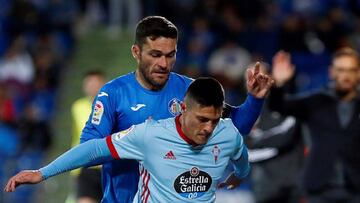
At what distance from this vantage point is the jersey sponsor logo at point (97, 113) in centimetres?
566

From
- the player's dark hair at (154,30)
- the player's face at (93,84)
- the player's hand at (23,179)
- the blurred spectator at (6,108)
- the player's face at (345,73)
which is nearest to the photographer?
the player's hand at (23,179)

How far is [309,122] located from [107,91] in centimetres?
268

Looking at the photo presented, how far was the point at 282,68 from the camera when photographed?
7.60m

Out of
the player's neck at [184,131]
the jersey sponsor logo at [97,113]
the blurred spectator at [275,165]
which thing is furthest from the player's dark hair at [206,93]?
the blurred spectator at [275,165]

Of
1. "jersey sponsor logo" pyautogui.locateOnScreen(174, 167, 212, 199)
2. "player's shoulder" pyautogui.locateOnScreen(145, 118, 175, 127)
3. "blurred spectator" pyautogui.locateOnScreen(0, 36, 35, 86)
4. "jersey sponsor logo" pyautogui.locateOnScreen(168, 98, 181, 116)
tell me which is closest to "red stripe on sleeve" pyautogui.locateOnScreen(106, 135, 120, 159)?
"player's shoulder" pyautogui.locateOnScreen(145, 118, 175, 127)

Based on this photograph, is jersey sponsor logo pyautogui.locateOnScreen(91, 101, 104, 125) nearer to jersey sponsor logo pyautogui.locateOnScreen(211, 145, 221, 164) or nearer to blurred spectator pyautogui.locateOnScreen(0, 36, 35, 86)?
jersey sponsor logo pyautogui.locateOnScreen(211, 145, 221, 164)

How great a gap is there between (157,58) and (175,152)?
593mm

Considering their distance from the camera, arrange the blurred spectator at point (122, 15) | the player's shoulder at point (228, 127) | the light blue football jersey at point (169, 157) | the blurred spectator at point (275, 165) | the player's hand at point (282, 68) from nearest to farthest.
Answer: the light blue football jersey at point (169, 157) → the player's shoulder at point (228, 127) → the player's hand at point (282, 68) → the blurred spectator at point (275, 165) → the blurred spectator at point (122, 15)

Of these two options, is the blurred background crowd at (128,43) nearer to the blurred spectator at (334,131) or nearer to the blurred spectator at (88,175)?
the blurred spectator at (88,175)

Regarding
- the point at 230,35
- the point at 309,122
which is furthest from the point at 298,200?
the point at 230,35

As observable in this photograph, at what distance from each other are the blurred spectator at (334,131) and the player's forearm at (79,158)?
2629 mm

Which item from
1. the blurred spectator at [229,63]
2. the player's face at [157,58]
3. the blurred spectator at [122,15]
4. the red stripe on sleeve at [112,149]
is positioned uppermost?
the player's face at [157,58]

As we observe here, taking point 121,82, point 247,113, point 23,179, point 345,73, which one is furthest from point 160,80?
point 345,73

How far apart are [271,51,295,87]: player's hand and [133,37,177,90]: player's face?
206 cm
